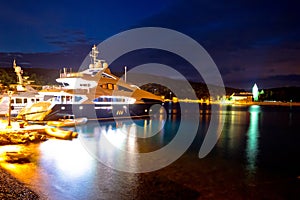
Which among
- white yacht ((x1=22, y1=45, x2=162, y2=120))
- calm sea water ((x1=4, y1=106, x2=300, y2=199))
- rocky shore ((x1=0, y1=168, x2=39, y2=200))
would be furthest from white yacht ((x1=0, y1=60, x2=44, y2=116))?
rocky shore ((x1=0, y1=168, x2=39, y2=200))

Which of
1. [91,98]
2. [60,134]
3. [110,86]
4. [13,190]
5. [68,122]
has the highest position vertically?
[110,86]

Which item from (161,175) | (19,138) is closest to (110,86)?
(19,138)

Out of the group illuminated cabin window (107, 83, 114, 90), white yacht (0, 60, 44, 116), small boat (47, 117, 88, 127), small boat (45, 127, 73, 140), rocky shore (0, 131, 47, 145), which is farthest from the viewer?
white yacht (0, 60, 44, 116)

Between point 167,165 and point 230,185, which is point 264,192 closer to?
point 230,185

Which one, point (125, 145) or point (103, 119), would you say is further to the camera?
point (103, 119)

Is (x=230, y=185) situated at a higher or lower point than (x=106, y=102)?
lower

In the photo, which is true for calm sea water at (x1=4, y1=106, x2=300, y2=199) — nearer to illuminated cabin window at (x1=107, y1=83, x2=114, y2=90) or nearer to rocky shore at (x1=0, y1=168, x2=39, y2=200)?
rocky shore at (x1=0, y1=168, x2=39, y2=200)

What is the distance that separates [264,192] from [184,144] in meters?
10.7

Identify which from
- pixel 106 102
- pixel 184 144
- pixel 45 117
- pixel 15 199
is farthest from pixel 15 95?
pixel 15 199

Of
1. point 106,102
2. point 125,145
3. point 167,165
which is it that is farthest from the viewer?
point 106,102

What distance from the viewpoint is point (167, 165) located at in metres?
13.3

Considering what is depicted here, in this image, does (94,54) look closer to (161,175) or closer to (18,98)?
(18,98)

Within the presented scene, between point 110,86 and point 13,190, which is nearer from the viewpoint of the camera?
point 13,190

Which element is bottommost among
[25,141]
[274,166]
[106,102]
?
[274,166]
